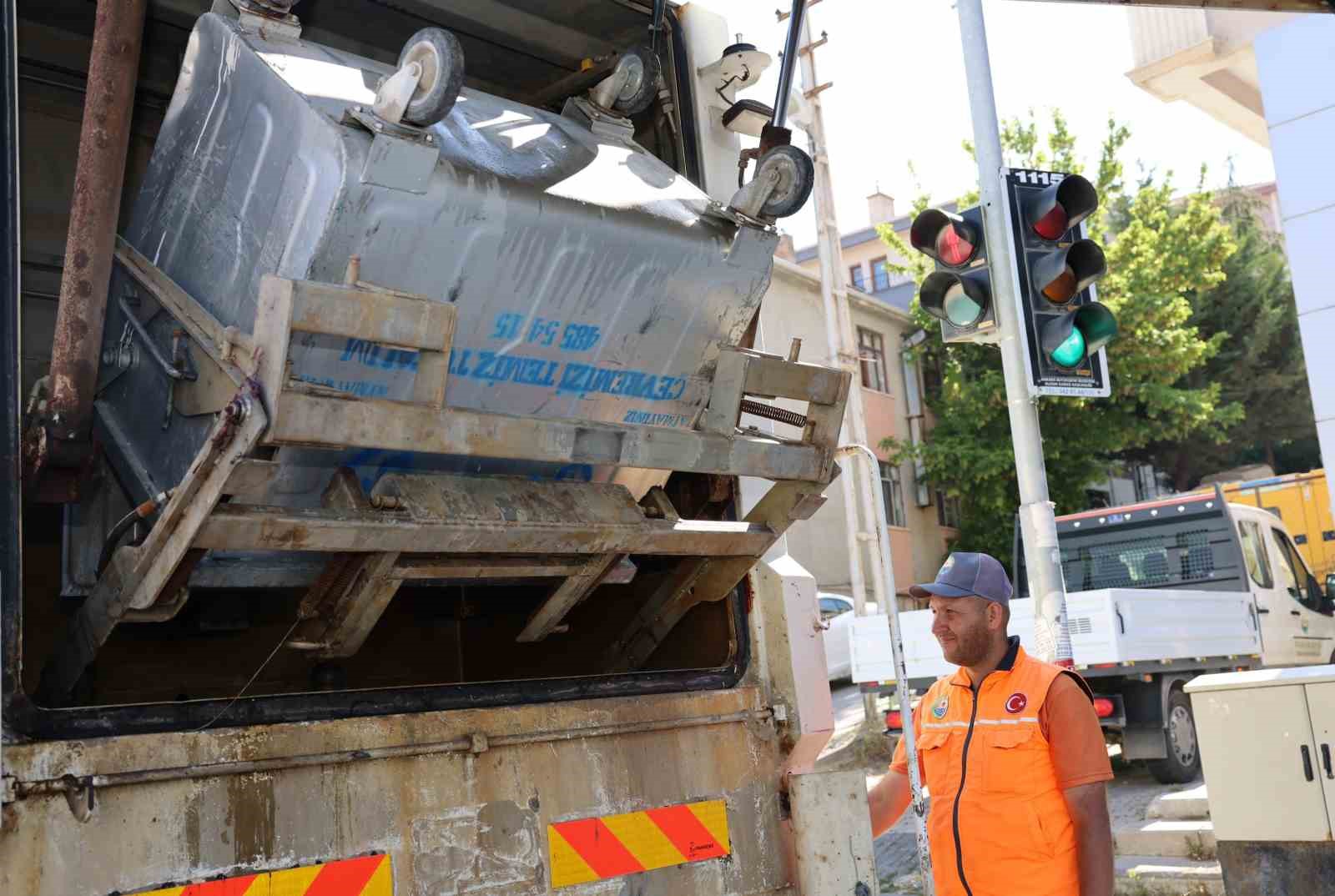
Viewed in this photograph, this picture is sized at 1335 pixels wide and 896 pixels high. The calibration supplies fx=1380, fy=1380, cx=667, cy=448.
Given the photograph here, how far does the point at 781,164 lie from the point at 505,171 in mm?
739

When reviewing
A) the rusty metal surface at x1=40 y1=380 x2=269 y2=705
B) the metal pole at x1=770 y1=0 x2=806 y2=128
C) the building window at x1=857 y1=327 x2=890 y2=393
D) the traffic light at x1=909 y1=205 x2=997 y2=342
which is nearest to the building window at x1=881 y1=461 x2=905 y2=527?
the building window at x1=857 y1=327 x2=890 y2=393

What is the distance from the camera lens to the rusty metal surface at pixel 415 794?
2.48 meters

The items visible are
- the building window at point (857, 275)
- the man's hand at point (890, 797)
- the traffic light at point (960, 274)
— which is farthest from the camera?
the building window at point (857, 275)

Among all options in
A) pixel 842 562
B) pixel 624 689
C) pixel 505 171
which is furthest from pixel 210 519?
pixel 842 562

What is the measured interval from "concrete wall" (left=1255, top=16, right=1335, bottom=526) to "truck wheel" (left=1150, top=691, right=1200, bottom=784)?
8.24ft

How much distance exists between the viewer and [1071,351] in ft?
17.2

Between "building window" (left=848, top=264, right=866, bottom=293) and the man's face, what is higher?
"building window" (left=848, top=264, right=866, bottom=293)

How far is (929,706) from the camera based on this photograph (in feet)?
10.00

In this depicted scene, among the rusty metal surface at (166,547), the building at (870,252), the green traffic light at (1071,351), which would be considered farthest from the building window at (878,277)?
the rusty metal surface at (166,547)

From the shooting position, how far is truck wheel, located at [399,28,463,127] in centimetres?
259

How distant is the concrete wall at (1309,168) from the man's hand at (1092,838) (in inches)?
366

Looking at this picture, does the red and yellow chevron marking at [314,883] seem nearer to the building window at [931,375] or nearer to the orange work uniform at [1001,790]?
the orange work uniform at [1001,790]

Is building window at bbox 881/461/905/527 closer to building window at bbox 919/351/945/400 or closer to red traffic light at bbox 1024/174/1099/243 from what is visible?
building window at bbox 919/351/945/400

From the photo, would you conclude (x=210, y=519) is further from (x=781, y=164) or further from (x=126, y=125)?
(x=781, y=164)
